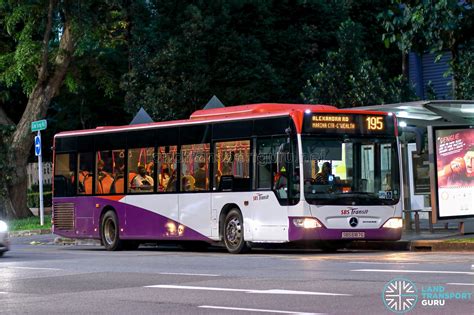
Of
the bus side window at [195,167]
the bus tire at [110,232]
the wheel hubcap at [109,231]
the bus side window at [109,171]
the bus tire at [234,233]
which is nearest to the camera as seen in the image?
the bus tire at [234,233]

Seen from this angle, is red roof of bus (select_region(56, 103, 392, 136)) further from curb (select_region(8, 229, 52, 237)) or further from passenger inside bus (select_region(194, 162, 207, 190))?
curb (select_region(8, 229, 52, 237))

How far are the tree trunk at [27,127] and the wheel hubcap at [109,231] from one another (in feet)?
51.8

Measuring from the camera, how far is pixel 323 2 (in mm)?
47750

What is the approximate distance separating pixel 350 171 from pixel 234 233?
2.90 meters

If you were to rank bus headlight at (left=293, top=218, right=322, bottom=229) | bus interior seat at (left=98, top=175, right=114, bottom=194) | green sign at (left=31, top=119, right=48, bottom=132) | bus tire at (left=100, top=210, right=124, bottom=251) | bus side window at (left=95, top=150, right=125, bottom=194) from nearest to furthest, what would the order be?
bus headlight at (left=293, top=218, right=322, bottom=229), bus side window at (left=95, top=150, right=125, bottom=194), bus tire at (left=100, top=210, right=124, bottom=251), bus interior seat at (left=98, top=175, right=114, bottom=194), green sign at (left=31, top=119, right=48, bottom=132)

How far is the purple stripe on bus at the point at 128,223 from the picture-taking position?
26.2m

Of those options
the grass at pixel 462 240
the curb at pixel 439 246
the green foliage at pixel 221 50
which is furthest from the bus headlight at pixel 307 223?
the green foliage at pixel 221 50

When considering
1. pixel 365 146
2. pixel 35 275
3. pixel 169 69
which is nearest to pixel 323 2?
pixel 169 69

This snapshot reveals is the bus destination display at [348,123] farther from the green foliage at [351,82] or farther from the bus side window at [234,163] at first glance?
the green foliage at [351,82]

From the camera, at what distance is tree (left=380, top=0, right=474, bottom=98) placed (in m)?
22.6

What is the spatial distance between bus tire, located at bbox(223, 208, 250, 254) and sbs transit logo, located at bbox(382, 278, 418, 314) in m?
9.50

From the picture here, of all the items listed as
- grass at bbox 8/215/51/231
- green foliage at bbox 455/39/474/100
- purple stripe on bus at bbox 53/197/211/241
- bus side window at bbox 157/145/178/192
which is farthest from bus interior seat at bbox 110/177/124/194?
green foliage at bbox 455/39/474/100

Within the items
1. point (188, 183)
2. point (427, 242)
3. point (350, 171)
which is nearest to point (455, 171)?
point (427, 242)

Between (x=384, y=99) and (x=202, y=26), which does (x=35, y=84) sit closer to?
(x=202, y=26)
